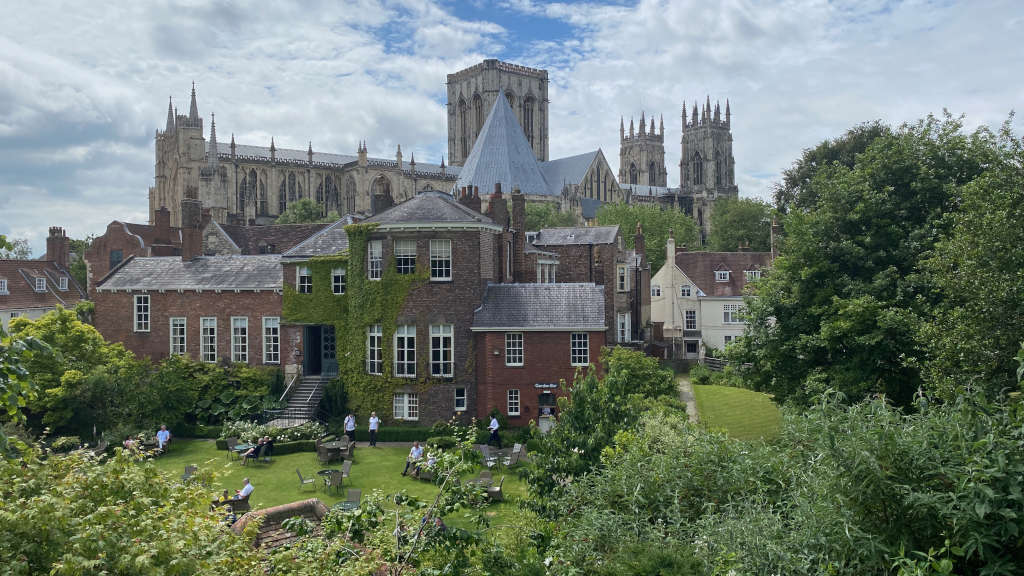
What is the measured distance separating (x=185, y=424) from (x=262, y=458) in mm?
6854

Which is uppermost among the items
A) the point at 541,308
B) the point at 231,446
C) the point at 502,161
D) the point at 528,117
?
the point at 528,117

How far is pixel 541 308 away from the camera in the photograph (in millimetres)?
34750

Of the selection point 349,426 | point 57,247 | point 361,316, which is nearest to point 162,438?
point 349,426

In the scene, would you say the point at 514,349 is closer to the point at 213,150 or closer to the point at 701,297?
the point at 701,297

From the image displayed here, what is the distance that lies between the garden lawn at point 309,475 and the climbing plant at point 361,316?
137 inches

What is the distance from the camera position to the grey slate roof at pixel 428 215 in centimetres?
3394

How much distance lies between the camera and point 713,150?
145375 millimetres

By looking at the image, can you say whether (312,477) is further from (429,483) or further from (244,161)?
(244,161)

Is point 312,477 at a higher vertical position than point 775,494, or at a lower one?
lower

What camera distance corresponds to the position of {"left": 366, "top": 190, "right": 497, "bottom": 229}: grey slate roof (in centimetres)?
3394

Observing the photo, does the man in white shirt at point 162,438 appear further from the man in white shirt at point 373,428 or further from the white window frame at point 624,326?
the white window frame at point 624,326

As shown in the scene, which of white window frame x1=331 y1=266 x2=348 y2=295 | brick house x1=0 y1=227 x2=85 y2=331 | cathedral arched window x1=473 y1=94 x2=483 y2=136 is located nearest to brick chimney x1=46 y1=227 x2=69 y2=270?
brick house x1=0 y1=227 x2=85 y2=331

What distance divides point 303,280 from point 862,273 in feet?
83.8

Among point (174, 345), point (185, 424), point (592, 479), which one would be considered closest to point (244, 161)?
point (174, 345)
